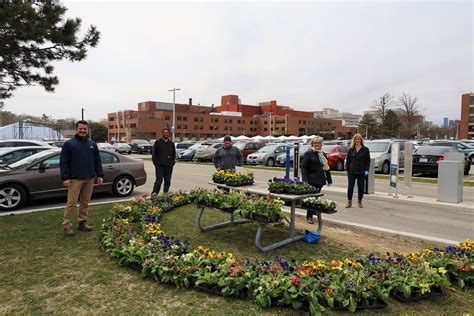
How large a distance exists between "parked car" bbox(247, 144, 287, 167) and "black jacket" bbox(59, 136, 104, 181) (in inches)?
697

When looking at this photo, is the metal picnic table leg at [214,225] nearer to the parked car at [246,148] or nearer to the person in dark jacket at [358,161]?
the person in dark jacket at [358,161]

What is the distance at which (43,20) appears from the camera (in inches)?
241

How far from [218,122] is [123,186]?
102480 mm

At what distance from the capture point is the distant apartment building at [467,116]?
3493 inches

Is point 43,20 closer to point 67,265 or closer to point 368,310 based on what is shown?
point 67,265

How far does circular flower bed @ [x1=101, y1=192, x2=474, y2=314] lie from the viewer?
3.32m

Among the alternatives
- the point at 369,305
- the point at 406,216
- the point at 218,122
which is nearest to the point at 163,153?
the point at 406,216

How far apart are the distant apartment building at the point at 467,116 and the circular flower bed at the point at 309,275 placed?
338ft

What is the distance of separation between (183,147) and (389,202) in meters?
28.2

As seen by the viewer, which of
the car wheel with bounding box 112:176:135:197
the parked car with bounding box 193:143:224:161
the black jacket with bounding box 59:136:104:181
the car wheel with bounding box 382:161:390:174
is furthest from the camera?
the parked car with bounding box 193:143:224:161

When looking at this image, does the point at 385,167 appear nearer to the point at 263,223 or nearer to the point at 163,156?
the point at 163,156

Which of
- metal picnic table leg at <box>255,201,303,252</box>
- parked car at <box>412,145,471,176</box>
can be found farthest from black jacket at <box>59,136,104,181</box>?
parked car at <box>412,145,471,176</box>

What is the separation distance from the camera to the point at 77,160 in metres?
5.67

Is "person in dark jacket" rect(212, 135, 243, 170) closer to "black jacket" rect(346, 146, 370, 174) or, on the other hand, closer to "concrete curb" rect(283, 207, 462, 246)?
"concrete curb" rect(283, 207, 462, 246)
